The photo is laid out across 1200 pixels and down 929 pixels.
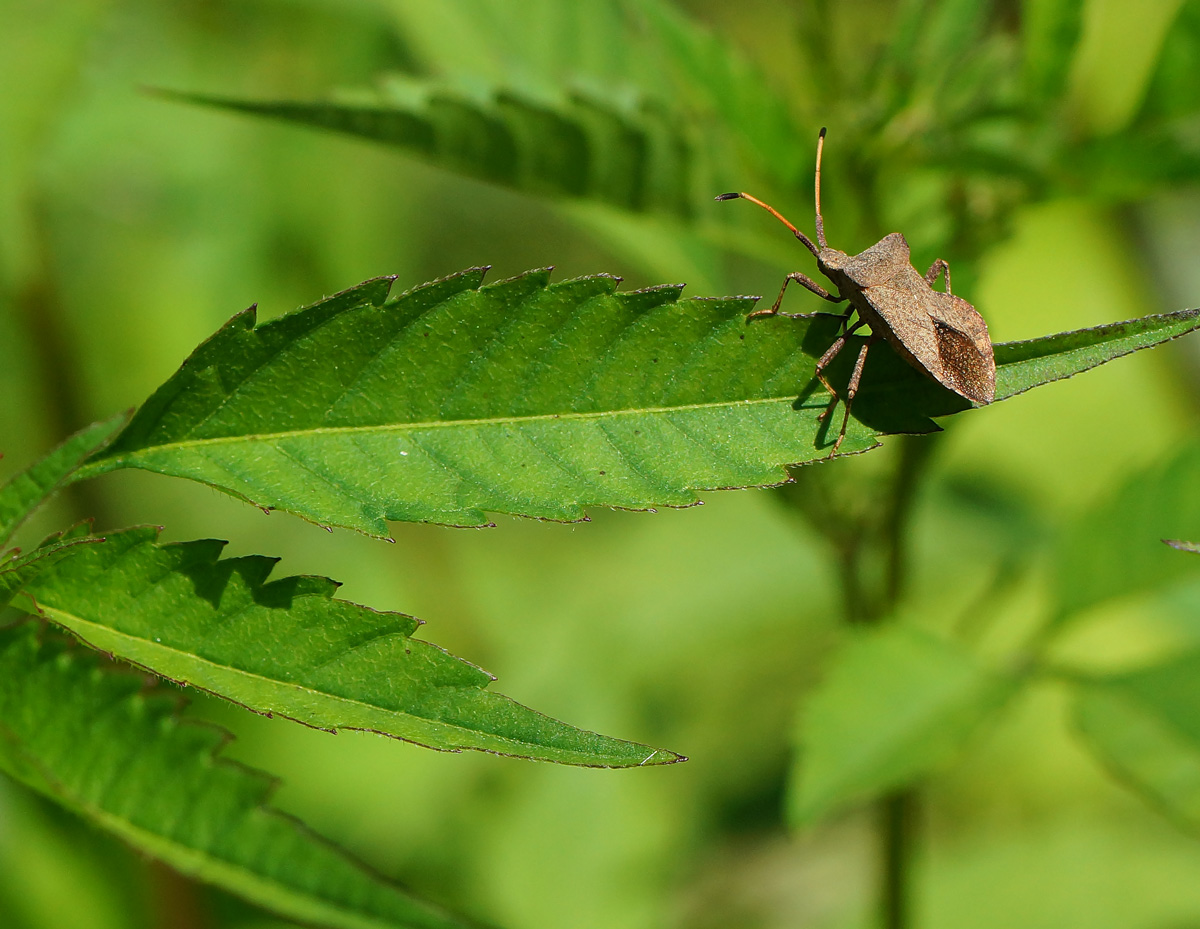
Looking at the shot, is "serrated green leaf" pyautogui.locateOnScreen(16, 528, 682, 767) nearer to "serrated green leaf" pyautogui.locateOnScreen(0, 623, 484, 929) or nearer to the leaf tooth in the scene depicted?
"serrated green leaf" pyautogui.locateOnScreen(0, 623, 484, 929)

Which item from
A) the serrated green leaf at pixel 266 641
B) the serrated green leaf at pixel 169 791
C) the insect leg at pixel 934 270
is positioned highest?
the insect leg at pixel 934 270

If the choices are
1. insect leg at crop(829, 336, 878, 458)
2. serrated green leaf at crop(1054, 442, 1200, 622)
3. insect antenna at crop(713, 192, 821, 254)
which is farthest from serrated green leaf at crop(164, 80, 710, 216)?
serrated green leaf at crop(1054, 442, 1200, 622)

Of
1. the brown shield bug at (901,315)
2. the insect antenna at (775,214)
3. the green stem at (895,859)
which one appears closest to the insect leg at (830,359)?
the brown shield bug at (901,315)

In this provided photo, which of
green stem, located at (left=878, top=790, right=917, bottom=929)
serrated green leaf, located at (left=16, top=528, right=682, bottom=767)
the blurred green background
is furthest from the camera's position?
the blurred green background

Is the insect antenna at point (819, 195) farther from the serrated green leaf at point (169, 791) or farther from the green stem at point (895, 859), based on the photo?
the serrated green leaf at point (169, 791)

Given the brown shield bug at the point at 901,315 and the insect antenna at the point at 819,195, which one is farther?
the insect antenna at the point at 819,195

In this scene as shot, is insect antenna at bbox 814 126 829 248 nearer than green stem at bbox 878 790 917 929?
Yes
